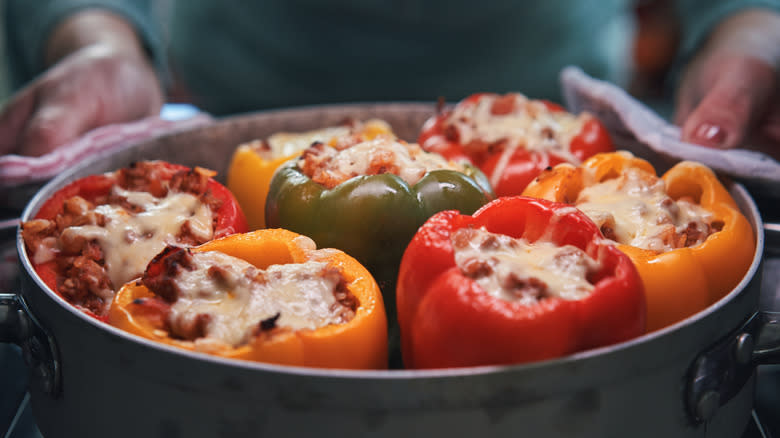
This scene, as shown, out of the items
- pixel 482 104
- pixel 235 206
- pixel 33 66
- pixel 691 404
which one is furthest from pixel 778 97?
pixel 33 66

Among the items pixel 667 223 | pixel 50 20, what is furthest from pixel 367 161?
pixel 50 20

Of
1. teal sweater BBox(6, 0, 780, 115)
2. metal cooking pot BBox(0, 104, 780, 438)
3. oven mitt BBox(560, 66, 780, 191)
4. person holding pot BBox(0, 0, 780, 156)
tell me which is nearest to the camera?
metal cooking pot BBox(0, 104, 780, 438)

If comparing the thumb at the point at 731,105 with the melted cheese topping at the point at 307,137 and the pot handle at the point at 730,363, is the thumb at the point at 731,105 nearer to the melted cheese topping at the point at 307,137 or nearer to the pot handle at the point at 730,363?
the pot handle at the point at 730,363

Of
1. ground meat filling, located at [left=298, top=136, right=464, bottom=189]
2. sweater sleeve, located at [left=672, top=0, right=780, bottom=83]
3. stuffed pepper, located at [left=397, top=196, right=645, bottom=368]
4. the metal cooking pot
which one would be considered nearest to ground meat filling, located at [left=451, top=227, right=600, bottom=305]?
stuffed pepper, located at [left=397, top=196, right=645, bottom=368]

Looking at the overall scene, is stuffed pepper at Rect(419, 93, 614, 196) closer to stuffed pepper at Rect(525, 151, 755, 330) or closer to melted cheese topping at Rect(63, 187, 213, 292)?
stuffed pepper at Rect(525, 151, 755, 330)

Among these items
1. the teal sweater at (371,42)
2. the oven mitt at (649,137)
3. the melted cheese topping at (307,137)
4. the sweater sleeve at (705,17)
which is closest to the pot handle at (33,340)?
the melted cheese topping at (307,137)

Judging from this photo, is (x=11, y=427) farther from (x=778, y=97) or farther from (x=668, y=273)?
(x=778, y=97)
